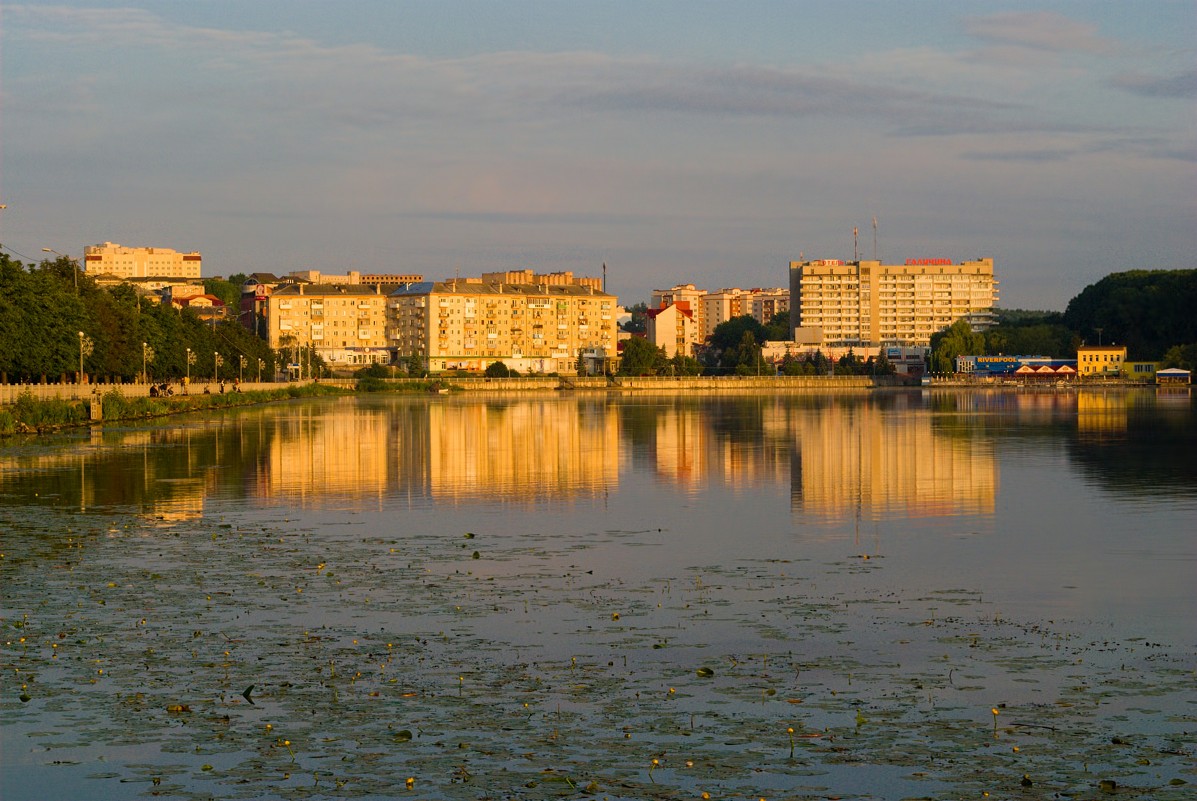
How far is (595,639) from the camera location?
54.2ft

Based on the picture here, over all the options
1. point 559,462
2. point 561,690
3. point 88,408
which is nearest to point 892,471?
point 559,462

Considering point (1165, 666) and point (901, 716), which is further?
point (1165, 666)

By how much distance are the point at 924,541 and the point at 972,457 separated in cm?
2403

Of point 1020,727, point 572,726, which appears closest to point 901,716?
point 1020,727

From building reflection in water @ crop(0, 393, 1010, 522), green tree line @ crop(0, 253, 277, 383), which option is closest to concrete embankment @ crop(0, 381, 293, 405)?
green tree line @ crop(0, 253, 277, 383)

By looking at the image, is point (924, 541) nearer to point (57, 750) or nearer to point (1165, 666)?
point (1165, 666)

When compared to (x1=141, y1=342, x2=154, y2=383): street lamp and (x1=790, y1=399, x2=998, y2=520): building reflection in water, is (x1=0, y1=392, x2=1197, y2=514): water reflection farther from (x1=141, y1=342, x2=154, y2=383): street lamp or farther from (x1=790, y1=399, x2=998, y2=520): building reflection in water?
(x1=141, y1=342, x2=154, y2=383): street lamp

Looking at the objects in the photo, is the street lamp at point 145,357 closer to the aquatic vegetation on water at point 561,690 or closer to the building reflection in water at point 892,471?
the building reflection in water at point 892,471

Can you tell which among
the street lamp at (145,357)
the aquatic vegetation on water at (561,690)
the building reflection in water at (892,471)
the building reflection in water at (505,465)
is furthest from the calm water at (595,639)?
the street lamp at (145,357)

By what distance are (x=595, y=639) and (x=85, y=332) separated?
3374 inches

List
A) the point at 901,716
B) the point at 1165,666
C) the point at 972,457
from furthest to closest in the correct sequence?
the point at 972,457
the point at 1165,666
the point at 901,716

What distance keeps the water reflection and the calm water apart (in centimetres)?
49

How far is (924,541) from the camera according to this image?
25.5 metres

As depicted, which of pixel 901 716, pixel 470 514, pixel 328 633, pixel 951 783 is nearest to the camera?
pixel 951 783
